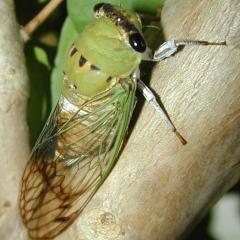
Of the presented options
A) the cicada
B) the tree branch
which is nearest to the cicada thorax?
the cicada

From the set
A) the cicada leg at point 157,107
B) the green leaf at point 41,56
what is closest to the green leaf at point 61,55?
the green leaf at point 41,56

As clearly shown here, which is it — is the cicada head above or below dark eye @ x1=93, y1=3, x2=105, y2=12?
below

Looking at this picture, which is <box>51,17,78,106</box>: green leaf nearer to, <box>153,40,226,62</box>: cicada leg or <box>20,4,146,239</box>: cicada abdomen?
<box>20,4,146,239</box>: cicada abdomen

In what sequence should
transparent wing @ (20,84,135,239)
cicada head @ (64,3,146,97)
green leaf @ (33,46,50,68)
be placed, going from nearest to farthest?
1. transparent wing @ (20,84,135,239)
2. cicada head @ (64,3,146,97)
3. green leaf @ (33,46,50,68)

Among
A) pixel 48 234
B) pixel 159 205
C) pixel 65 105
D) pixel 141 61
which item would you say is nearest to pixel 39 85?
pixel 65 105

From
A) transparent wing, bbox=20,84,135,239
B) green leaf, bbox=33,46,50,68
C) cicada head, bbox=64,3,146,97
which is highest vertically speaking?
cicada head, bbox=64,3,146,97
